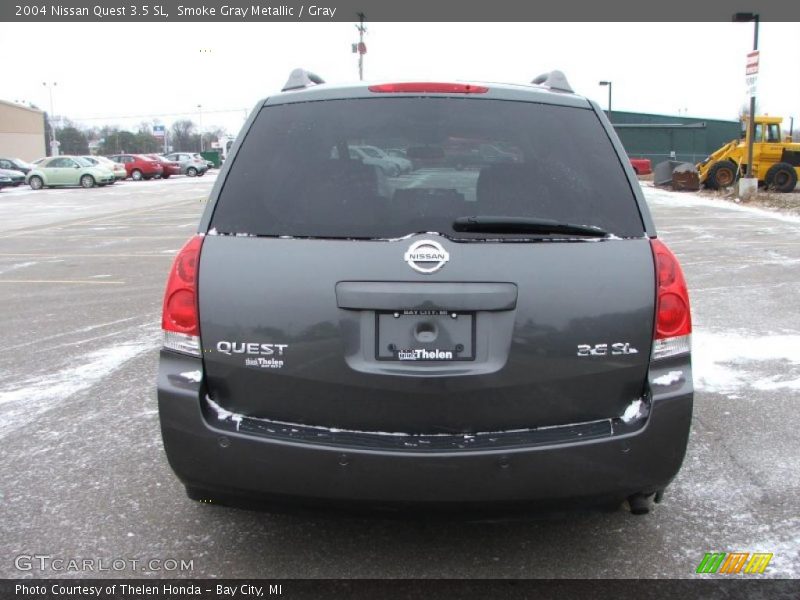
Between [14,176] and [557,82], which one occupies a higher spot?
[557,82]

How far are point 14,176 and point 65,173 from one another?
335cm

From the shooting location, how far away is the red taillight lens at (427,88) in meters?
2.97

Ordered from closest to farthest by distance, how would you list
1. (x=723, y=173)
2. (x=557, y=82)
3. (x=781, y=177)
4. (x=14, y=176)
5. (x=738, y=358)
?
1. (x=557, y=82)
2. (x=738, y=358)
3. (x=781, y=177)
4. (x=723, y=173)
5. (x=14, y=176)

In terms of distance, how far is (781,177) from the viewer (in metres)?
27.3

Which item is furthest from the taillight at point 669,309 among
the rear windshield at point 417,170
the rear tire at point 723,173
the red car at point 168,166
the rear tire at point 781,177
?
the red car at point 168,166

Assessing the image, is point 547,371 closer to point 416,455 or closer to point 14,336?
point 416,455

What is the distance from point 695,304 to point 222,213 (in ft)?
20.9

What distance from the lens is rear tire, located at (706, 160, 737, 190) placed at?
94.3ft

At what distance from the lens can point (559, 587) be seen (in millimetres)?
2822

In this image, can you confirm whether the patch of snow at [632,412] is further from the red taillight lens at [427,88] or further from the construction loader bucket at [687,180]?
the construction loader bucket at [687,180]

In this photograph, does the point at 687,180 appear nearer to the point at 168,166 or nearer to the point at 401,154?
the point at 401,154

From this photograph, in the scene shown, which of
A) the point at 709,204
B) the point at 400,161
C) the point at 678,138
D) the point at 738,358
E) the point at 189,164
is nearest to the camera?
the point at 400,161

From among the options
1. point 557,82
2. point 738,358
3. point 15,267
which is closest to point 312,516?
point 557,82

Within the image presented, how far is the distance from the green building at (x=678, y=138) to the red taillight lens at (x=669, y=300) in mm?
56613
